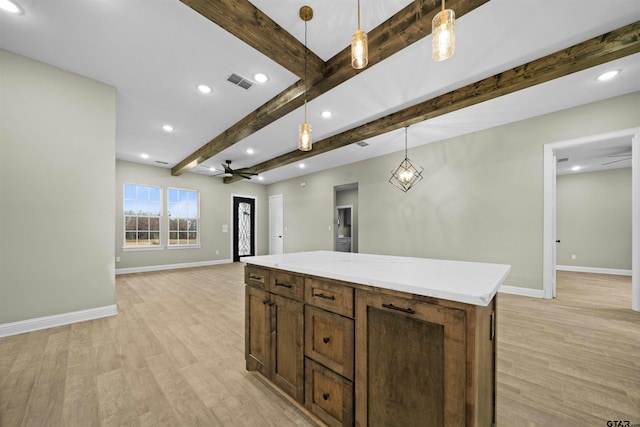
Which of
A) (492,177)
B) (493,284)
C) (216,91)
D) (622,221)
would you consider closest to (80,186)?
(216,91)

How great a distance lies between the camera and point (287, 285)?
1602mm

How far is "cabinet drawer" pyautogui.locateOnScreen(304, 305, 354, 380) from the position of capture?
4.11 feet

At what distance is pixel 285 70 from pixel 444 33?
1.93 m

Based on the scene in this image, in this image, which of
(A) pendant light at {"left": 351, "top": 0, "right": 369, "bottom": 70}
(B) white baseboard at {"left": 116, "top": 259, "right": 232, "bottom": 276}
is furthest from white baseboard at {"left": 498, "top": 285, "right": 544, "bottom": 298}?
(B) white baseboard at {"left": 116, "top": 259, "right": 232, "bottom": 276}

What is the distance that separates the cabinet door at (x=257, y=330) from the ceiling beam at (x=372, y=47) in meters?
2.21

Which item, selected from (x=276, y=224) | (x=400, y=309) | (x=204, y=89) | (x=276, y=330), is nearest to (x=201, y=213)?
(x=276, y=224)

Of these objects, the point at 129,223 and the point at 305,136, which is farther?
the point at 129,223

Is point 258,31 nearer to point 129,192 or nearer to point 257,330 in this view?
point 257,330

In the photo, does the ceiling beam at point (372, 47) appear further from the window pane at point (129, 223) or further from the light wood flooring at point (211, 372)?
the window pane at point (129, 223)

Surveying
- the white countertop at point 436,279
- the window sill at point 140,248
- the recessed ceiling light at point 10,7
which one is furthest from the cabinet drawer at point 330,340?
the window sill at point 140,248

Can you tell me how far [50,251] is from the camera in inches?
110

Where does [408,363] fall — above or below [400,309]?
below

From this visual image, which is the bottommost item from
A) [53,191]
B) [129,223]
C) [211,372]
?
[211,372]

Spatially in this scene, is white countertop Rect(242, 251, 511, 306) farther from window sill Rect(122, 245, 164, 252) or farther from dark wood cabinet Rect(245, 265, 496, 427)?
window sill Rect(122, 245, 164, 252)
